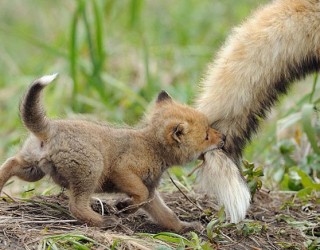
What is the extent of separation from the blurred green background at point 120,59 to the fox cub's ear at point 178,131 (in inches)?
54.8

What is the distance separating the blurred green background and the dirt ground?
586 mm

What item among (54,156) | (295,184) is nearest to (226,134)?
(54,156)

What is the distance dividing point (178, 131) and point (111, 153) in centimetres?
49

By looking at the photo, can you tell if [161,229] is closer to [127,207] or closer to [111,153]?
[127,207]

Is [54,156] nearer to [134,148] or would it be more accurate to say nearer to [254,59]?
Answer: [134,148]

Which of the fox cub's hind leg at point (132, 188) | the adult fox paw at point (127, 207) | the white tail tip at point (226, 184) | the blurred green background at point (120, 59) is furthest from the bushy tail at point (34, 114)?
the blurred green background at point (120, 59)

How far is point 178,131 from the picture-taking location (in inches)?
223

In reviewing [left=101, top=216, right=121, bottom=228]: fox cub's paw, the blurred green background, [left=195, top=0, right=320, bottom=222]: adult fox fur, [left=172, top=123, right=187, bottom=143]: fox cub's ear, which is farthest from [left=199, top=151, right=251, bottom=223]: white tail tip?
the blurred green background

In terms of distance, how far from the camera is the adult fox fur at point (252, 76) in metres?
5.64

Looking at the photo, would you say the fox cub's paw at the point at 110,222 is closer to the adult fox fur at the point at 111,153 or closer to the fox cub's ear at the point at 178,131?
the adult fox fur at the point at 111,153

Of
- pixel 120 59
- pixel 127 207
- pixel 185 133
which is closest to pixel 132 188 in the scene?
pixel 127 207

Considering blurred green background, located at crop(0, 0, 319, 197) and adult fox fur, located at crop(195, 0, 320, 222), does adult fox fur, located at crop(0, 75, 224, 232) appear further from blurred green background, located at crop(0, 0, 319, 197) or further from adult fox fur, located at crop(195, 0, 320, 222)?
blurred green background, located at crop(0, 0, 319, 197)

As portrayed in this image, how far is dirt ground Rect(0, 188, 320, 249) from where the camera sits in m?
5.25

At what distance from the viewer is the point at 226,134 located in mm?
5730
